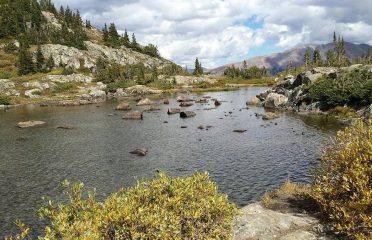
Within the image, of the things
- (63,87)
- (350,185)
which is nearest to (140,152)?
(350,185)

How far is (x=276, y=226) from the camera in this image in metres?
23.2

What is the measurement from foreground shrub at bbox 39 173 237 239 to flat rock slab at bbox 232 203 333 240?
377cm

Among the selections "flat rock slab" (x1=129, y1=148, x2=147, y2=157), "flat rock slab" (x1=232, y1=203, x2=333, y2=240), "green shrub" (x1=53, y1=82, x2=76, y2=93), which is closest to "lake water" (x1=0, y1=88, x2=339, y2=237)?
"flat rock slab" (x1=129, y1=148, x2=147, y2=157)

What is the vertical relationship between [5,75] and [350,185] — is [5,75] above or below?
above

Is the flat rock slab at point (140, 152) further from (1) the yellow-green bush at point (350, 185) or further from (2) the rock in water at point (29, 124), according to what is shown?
(2) the rock in water at point (29, 124)

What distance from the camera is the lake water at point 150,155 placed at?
4109 cm

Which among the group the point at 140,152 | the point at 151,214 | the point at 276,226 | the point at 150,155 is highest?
the point at 151,214

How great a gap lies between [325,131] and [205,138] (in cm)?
2441

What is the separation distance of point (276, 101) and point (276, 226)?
97.5m

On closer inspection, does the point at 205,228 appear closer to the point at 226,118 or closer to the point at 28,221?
Result: the point at 28,221

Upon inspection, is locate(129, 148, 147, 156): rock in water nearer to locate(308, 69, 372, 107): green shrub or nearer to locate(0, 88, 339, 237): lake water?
locate(0, 88, 339, 237): lake water

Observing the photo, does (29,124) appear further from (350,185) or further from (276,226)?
(350,185)

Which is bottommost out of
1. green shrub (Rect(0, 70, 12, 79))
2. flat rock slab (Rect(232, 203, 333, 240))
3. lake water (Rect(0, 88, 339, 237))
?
lake water (Rect(0, 88, 339, 237))

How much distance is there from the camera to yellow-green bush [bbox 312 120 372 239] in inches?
758
